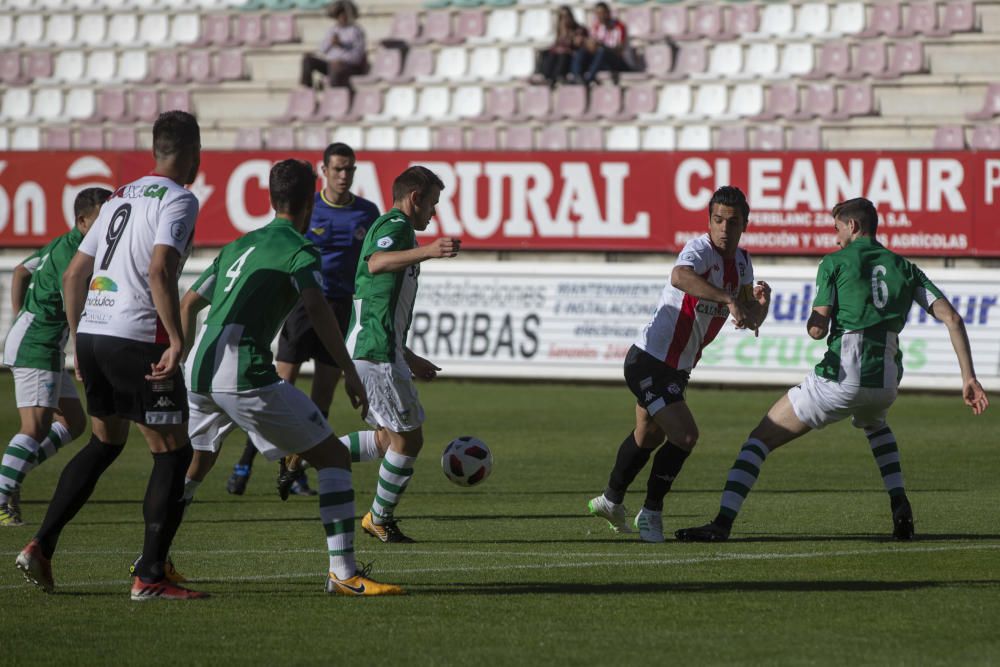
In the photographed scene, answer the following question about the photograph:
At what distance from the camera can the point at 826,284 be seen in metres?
9.19

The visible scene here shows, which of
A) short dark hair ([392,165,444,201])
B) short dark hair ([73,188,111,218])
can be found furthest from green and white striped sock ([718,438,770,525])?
short dark hair ([73,188,111,218])

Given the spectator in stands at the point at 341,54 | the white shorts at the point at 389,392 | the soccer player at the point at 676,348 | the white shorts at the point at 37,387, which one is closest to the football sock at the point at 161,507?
the white shorts at the point at 389,392

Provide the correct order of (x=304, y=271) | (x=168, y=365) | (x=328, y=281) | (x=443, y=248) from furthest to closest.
A: (x=328, y=281)
(x=443, y=248)
(x=304, y=271)
(x=168, y=365)

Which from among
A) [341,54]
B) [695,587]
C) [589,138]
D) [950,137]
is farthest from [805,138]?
[695,587]

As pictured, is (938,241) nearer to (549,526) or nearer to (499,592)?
(549,526)

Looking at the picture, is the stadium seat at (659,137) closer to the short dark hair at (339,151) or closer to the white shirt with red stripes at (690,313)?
the short dark hair at (339,151)

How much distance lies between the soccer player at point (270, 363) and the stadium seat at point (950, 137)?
51.3 feet

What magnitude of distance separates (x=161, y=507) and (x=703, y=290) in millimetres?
3227

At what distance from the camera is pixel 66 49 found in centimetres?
2931

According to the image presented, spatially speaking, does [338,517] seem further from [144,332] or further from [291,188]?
[291,188]

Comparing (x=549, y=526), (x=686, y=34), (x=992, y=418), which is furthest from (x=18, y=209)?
(x=549, y=526)

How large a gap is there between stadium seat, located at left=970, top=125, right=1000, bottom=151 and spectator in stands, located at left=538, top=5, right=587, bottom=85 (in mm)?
5987

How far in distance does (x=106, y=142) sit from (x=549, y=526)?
61.6 ft

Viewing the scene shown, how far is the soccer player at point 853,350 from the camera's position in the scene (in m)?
9.10
